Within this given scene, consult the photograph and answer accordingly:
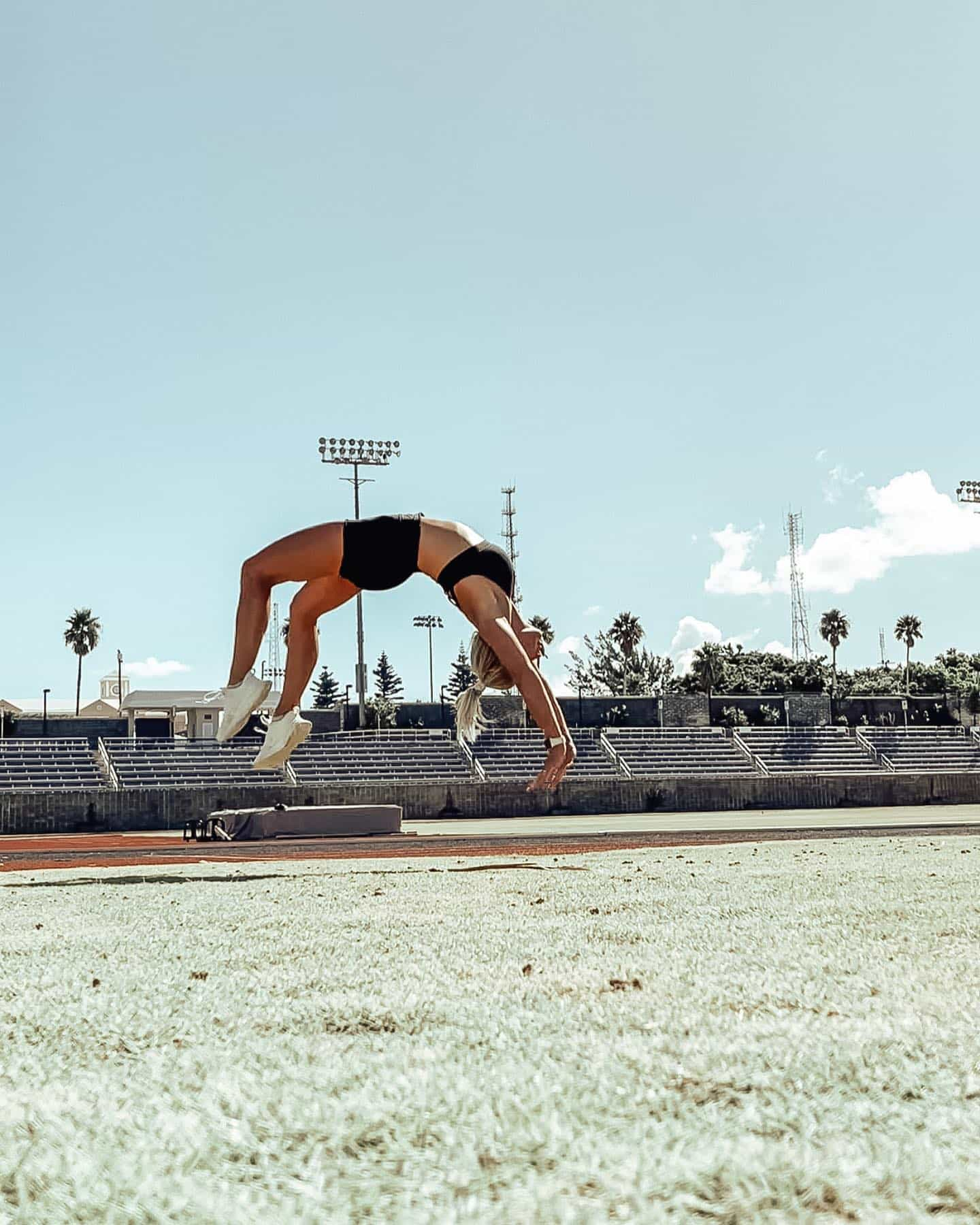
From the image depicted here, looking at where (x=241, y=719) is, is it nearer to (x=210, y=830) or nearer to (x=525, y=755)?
(x=210, y=830)

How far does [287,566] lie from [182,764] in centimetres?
2933

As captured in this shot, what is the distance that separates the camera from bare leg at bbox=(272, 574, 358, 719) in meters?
9.70

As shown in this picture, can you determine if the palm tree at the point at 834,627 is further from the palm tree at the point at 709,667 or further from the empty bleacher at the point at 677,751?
the empty bleacher at the point at 677,751

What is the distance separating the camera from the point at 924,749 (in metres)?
45.7

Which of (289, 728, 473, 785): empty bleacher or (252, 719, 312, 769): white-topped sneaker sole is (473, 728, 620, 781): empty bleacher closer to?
(289, 728, 473, 785): empty bleacher

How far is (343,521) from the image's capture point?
30.9 feet

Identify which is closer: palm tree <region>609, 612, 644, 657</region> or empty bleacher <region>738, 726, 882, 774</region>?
empty bleacher <region>738, 726, 882, 774</region>

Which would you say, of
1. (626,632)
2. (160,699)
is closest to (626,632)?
(626,632)

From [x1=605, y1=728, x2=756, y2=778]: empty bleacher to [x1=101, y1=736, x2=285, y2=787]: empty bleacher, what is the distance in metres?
14.2

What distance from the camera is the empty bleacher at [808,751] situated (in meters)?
42.7

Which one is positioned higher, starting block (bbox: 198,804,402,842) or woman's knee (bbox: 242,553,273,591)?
woman's knee (bbox: 242,553,273,591)

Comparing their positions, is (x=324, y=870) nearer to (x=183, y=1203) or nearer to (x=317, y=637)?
(x=317, y=637)

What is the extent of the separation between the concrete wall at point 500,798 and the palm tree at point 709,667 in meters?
51.8

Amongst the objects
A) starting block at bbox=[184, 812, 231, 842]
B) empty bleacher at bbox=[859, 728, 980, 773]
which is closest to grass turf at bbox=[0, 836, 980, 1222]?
starting block at bbox=[184, 812, 231, 842]
